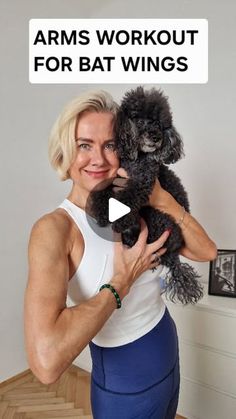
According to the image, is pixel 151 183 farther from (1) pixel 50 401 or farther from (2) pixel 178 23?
(1) pixel 50 401

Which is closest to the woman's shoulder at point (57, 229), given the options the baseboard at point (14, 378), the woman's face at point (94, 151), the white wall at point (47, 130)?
the woman's face at point (94, 151)

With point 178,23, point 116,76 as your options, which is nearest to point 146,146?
point 178,23

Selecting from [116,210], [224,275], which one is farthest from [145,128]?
[224,275]

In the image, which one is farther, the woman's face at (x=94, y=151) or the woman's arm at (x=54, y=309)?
the woman's face at (x=94, y=151)

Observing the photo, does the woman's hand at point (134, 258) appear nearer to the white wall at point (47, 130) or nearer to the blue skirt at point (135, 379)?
the blue skirt at point (135, 379)

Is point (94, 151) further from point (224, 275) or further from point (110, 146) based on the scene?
point (224, 275)

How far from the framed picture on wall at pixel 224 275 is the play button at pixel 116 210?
40.4 inches

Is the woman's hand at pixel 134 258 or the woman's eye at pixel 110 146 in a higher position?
the woman's eye at pixel 110 146

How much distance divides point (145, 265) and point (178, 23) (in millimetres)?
1232

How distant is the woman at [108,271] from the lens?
0.63 meters

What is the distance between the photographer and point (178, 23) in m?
1.49

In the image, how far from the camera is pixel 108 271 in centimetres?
69

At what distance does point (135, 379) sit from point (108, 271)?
25 centimetres

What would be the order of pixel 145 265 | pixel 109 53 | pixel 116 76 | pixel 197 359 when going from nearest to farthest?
pixel 145 265 → pixel 197 359 → pixel 109 53 → pixel 116 76
